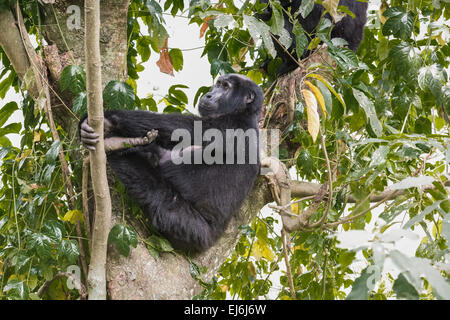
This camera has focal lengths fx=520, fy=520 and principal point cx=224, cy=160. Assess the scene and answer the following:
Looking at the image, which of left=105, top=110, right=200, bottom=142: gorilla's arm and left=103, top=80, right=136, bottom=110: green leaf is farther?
left=105, top=110, right=200, bottom=142: gorilla's arm

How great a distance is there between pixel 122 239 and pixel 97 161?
18.6 inches

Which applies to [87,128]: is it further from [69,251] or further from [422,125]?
[422,125]

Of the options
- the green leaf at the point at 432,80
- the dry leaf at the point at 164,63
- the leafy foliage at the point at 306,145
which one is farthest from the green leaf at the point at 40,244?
the green leaf at the point at 432,80

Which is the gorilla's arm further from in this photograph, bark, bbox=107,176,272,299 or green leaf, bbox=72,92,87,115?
bark, bbox=107,176,272,299

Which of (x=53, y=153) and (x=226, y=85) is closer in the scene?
(x=53, y=153)

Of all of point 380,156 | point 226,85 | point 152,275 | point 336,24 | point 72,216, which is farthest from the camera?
point 336,24

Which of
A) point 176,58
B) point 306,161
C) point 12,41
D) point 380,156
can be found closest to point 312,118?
point 380,156

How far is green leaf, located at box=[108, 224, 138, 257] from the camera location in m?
2.60

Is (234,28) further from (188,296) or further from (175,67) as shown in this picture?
(188,296)

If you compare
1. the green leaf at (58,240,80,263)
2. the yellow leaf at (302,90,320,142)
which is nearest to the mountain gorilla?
the green leaf at (58,240,80,263)

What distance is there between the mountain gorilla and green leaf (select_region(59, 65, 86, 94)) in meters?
0.33

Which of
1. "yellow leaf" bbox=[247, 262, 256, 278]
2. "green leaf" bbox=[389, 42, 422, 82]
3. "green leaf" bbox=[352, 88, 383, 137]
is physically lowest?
"yellow leaf" bbox=[247, 262, 256, 278]

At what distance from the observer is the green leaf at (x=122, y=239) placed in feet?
8.52

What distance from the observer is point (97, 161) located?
2.34 meters
